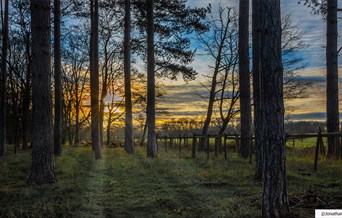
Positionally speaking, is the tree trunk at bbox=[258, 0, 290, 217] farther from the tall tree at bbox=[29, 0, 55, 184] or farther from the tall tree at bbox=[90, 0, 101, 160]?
the tall tree at bbox=[90, 0, 101, 160]

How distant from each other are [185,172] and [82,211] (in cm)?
569

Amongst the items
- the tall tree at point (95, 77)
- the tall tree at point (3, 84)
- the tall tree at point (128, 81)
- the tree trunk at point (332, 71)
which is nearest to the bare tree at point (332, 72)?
the tree trunk at point (332, 71)

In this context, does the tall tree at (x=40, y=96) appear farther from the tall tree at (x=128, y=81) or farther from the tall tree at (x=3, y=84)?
the tall tree at (x=3, y=84)

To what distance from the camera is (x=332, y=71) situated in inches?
614

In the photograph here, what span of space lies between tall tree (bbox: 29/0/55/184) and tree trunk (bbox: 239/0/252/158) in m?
8.98

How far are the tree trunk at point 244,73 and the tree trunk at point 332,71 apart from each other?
11.7 feet

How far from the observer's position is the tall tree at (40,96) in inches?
375

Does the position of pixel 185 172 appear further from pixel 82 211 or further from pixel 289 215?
pixel 289 215

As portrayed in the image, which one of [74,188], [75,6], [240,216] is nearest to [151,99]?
[75,6]

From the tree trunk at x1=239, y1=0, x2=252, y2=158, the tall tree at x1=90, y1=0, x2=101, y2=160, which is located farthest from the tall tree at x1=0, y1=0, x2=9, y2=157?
the tree trunk at x1=239, y1=0, x2=252, y2=158

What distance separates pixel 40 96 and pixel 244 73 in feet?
30.8

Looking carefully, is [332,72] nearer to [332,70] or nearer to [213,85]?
[332,70]

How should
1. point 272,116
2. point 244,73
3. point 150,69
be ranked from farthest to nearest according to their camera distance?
point 150,69 → point 244,73 → point 272,116

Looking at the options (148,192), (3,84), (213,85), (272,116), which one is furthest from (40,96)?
(213,85)
